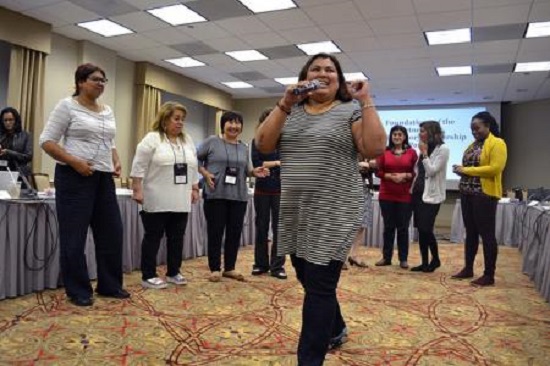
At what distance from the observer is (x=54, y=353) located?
180 cm

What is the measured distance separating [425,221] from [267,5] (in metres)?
3.36

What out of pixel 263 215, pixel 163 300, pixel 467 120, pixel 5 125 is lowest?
pixel 163 300

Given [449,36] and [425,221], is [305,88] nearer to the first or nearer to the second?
[425,221]

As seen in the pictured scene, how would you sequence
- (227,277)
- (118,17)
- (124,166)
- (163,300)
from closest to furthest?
(163,300), (227,277), (118,17), (124,166)

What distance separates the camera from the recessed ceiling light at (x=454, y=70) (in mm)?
7938

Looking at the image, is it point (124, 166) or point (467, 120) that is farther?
point (467, 120)

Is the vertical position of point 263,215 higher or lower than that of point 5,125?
lower

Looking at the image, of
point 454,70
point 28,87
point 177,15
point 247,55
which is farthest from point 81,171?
point 454,70

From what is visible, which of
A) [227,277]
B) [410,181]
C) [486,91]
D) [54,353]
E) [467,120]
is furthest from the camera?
[467,120]

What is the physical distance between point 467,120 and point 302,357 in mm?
10438

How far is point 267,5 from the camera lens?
558cm

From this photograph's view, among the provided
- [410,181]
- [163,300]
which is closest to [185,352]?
[163,300]

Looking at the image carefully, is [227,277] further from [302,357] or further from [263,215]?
[302,357]

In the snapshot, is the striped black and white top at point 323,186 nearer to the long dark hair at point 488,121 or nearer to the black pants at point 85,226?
the black pants at point 85,226
